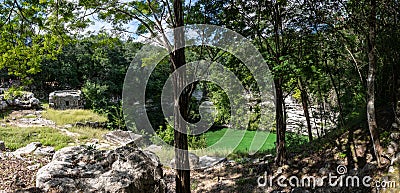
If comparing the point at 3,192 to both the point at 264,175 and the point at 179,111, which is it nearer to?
the point at 179,111

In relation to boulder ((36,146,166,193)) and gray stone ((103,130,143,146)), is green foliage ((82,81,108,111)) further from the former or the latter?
boulder ((36,146,166,193))

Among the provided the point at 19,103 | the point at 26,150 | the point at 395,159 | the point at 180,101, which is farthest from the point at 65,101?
the point at 395,159

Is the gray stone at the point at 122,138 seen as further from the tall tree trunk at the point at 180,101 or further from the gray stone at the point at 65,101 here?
the gray stone at the point at 65,101

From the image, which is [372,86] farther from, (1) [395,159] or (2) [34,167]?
(2) [34,167]

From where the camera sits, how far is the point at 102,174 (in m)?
3.28

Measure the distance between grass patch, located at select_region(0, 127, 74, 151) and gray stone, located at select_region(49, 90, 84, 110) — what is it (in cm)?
551

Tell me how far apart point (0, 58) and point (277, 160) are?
4350mm

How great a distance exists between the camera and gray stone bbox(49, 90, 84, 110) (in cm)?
1279

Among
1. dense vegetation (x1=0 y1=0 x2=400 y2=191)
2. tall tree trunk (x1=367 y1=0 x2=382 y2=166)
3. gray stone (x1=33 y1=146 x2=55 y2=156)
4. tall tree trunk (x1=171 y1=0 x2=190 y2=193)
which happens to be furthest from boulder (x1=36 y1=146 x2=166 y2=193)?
tall tree trunk (x1=367 y1=0 x2=382 y2=166)

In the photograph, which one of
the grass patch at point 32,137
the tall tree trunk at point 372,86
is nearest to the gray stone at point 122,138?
the grass patch at point 32,137

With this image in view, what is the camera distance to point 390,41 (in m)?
3.52

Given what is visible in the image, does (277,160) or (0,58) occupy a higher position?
(0,58)

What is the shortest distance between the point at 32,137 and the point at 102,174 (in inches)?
197

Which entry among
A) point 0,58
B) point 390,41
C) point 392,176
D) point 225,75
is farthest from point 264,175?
point 0,58
